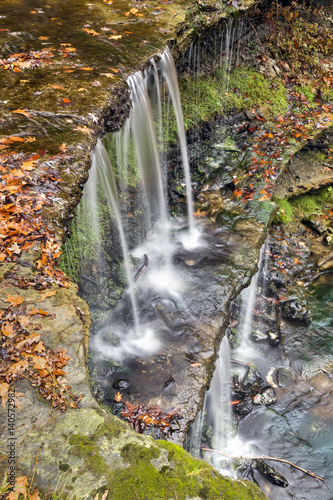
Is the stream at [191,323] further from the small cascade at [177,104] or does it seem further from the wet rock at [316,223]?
the wet rock at [316,223]

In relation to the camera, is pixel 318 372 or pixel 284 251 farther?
pixel 284 251

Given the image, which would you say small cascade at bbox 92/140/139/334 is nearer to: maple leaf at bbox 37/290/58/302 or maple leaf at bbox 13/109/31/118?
maple leaf at bbox 13/109/31/118

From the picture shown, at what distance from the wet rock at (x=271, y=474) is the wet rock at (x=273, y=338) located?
205 centimetres

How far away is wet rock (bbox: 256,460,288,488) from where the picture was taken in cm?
463

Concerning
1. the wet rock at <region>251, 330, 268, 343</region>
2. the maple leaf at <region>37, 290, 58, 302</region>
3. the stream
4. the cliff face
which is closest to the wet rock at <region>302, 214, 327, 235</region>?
the stream

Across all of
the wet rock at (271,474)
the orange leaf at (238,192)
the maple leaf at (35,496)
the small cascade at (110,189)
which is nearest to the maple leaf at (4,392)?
the maple leaf at (35,496)

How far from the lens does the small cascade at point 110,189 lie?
4879 millimetres

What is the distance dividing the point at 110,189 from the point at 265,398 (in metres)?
4.09

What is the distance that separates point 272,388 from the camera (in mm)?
5656

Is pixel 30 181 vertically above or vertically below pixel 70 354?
above

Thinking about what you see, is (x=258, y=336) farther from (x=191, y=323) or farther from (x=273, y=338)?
(x=191, y=323)

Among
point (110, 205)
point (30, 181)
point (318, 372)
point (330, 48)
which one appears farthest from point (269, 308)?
point (330, 48)

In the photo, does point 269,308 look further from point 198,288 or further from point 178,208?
point 178,208

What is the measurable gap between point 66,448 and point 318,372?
200 inches
